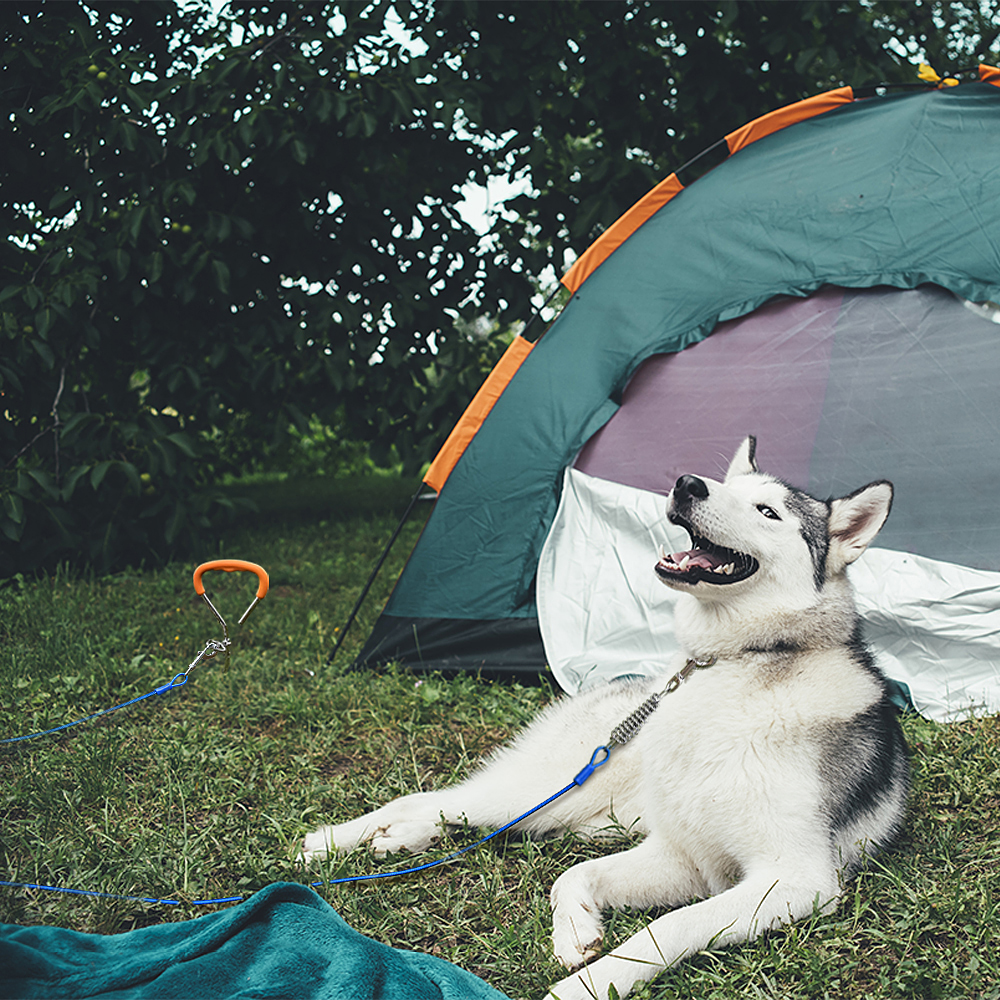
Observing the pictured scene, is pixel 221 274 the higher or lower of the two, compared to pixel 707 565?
higher

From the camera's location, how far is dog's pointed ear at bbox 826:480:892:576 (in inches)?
81.7

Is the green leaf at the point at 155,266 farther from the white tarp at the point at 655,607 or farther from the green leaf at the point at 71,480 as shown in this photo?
the white tarp at the point at 655,607

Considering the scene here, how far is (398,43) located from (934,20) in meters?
5.54

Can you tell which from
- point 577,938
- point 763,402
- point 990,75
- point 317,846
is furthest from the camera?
point 763,402

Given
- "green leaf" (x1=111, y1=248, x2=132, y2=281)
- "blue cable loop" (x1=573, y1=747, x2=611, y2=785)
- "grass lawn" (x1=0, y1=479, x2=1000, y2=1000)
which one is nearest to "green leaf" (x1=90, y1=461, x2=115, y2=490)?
"grass lawn" (x1=0, y1=479, x2=1000, y2=1000)

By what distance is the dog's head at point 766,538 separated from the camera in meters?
2.03

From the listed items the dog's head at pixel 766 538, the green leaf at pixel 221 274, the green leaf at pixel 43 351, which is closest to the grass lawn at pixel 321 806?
the dog's head at pixel 766 538

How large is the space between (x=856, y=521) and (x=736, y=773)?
75 cm

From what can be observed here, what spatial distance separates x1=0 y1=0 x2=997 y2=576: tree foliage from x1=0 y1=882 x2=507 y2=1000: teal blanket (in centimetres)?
284

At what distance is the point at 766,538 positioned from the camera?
2062 millimetres

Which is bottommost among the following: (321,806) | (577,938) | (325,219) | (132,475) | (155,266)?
(321,806)

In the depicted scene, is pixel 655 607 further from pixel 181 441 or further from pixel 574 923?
pixel 181 441

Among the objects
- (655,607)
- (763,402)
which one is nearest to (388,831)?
(655,607)

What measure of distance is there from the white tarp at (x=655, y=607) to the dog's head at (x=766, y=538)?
1.06m
